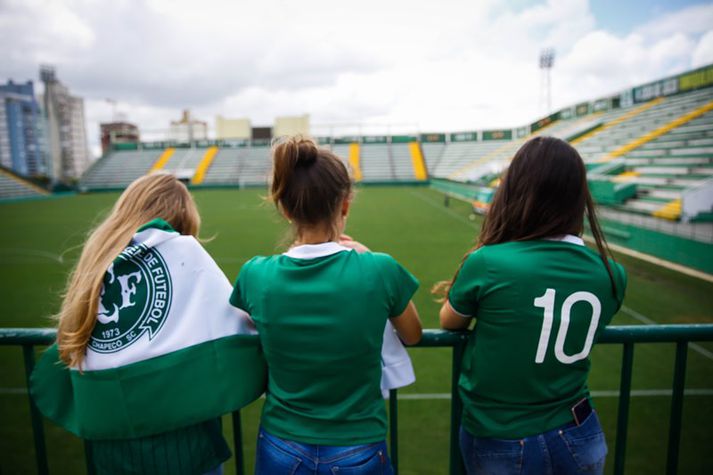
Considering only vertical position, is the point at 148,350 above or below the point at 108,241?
below

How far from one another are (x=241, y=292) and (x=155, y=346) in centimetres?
29

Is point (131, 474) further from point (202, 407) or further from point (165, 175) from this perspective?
point (165, 175)

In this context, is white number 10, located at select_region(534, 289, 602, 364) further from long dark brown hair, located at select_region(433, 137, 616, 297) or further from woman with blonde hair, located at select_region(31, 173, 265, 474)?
woman with blonde hair, located at select_region(31, 173, 265, 474)

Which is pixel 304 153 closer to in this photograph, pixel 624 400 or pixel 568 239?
pixel 568 239

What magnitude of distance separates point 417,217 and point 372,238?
5261 mm

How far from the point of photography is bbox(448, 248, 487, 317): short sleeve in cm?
143

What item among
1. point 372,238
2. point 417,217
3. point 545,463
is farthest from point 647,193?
point 545,463

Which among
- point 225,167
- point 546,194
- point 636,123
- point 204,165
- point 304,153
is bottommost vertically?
point 546,194

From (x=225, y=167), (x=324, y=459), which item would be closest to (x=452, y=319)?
(x=324, y=459)

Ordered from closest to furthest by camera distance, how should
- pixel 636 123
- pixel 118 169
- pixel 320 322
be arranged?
pixel 320 322 < pixel 636 123 < pixel 118 169

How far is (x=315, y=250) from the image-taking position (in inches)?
53.2

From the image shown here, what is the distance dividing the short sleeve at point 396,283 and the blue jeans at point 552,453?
0.60m

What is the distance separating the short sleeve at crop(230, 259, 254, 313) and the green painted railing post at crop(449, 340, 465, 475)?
2.53 ft

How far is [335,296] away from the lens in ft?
Result: 4.24
